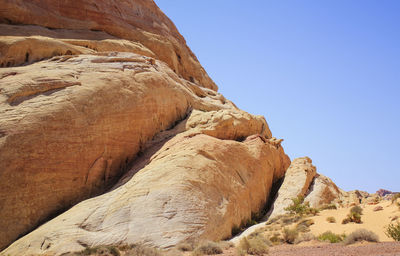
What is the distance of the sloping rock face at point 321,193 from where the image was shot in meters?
20.7

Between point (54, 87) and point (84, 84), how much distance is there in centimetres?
138

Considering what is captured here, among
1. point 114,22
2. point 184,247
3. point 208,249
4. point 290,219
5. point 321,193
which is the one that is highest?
point 114,22

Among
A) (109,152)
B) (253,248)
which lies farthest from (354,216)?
(109,152)

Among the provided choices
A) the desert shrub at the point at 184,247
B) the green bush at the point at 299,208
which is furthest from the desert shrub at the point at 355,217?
the desert shrub at the point at 184,247

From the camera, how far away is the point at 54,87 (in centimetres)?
1748

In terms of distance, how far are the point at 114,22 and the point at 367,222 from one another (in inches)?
887

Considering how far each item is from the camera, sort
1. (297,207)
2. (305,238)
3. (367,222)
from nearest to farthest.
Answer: (305,238)
(367,222)
(297,207)

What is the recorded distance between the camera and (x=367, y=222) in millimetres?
14141

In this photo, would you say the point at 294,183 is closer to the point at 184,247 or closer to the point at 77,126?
the point at 184,247

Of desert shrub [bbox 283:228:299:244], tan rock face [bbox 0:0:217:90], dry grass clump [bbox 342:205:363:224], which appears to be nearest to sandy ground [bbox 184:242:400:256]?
desert shrub [bbox 283:228:299:244]

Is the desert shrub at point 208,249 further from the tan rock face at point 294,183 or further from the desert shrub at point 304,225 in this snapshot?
the tan rock face at point 294,183

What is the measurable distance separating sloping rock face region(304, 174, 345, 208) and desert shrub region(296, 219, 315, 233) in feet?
15.5

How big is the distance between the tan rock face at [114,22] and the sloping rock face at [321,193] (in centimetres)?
1489

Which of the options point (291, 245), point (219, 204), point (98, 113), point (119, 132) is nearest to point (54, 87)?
point (98, 113)
